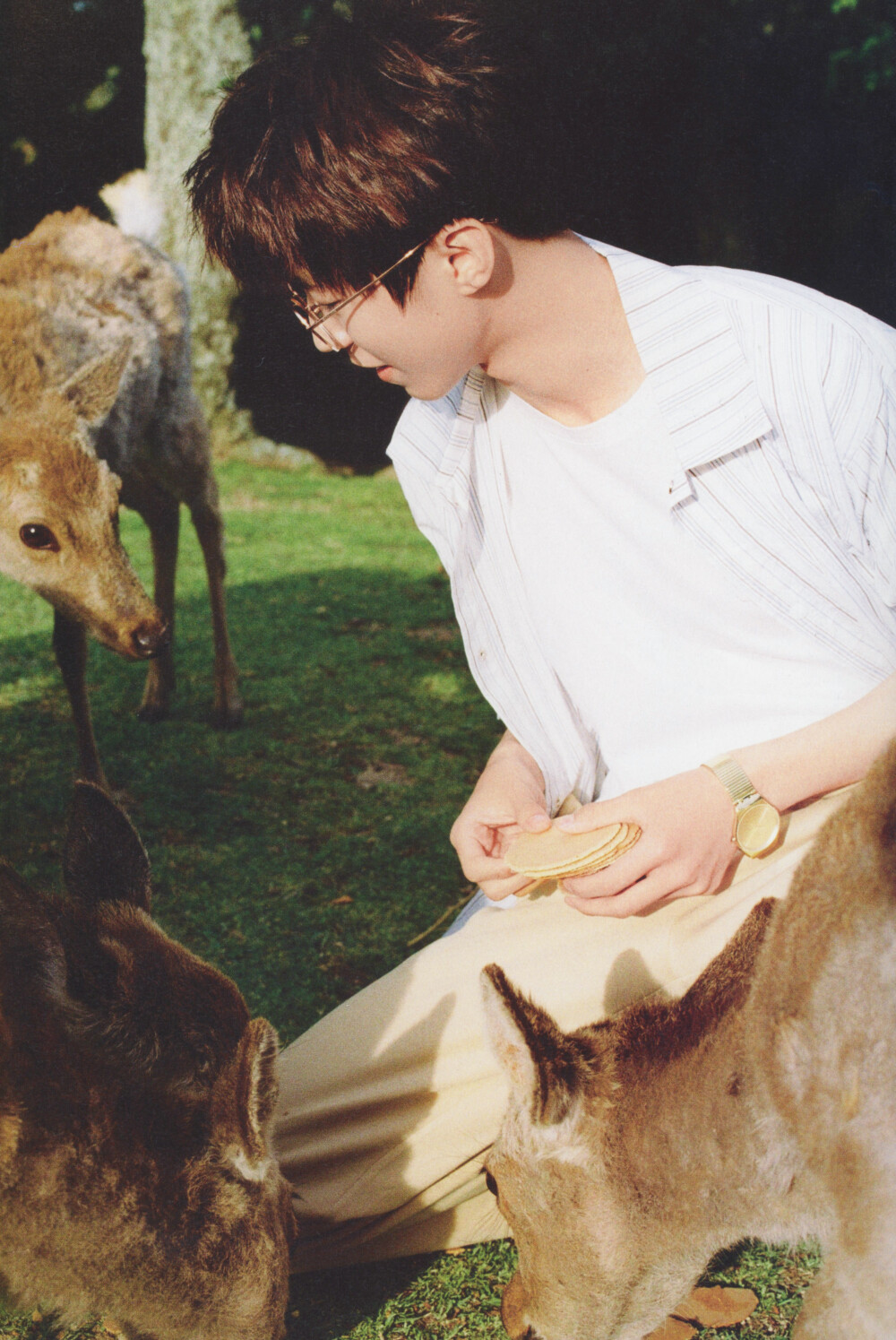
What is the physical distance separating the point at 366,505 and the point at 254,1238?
8774 mm

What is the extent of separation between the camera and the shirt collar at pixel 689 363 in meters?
2.11

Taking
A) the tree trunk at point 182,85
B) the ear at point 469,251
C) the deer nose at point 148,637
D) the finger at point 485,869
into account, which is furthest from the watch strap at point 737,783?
the tree trunk at point 182,85

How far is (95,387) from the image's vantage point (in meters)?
4.04

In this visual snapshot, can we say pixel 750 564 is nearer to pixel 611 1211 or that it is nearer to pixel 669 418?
pixel 669 418

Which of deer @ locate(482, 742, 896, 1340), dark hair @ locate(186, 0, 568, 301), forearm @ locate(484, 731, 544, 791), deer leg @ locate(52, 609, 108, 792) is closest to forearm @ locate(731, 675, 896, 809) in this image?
deer @ locate(482, 742, 896, 1340)

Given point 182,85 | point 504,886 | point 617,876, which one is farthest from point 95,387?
point 182,85

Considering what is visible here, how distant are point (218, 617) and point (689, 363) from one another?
12.7 ft

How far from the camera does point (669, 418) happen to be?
7.13ft

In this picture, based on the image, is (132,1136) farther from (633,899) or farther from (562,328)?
(562,328)

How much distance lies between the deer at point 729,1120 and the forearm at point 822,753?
24 centimetres

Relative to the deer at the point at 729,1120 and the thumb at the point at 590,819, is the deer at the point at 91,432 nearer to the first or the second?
the thumb at the point at 590,819

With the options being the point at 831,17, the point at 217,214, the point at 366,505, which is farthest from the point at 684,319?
the point at 366,505

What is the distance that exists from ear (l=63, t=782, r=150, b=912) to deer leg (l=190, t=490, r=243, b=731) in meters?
3.29

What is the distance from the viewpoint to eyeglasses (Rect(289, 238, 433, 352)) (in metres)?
2.06
